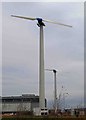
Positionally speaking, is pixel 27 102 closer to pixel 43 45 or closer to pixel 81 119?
pixel 43 45

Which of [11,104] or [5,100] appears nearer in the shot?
[11,104]

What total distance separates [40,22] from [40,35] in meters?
2.08

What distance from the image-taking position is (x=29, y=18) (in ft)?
153

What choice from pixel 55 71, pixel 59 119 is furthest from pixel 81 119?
pixel 55 71

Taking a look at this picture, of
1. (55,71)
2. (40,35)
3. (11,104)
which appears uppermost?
(40,35)

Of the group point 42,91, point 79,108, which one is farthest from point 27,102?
point 42,91

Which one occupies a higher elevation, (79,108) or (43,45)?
(43,45)

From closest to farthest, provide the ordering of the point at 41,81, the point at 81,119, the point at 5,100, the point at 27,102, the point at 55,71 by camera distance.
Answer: the point at 81,119 → the point at 41,81 → the point at 55,71 → the point at 27,102 → the point at 5,100

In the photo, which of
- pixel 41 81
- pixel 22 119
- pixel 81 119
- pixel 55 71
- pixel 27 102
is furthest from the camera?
pixel 27 102

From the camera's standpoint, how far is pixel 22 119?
115 ft

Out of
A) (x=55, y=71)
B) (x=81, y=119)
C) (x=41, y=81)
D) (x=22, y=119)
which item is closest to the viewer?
(x=81, y=119)

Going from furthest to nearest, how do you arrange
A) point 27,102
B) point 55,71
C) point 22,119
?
point 27,102 < point 55,71 < point 22,119

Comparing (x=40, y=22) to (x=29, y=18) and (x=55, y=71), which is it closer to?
(x=29, y=18)

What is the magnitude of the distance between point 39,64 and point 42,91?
150 inches
